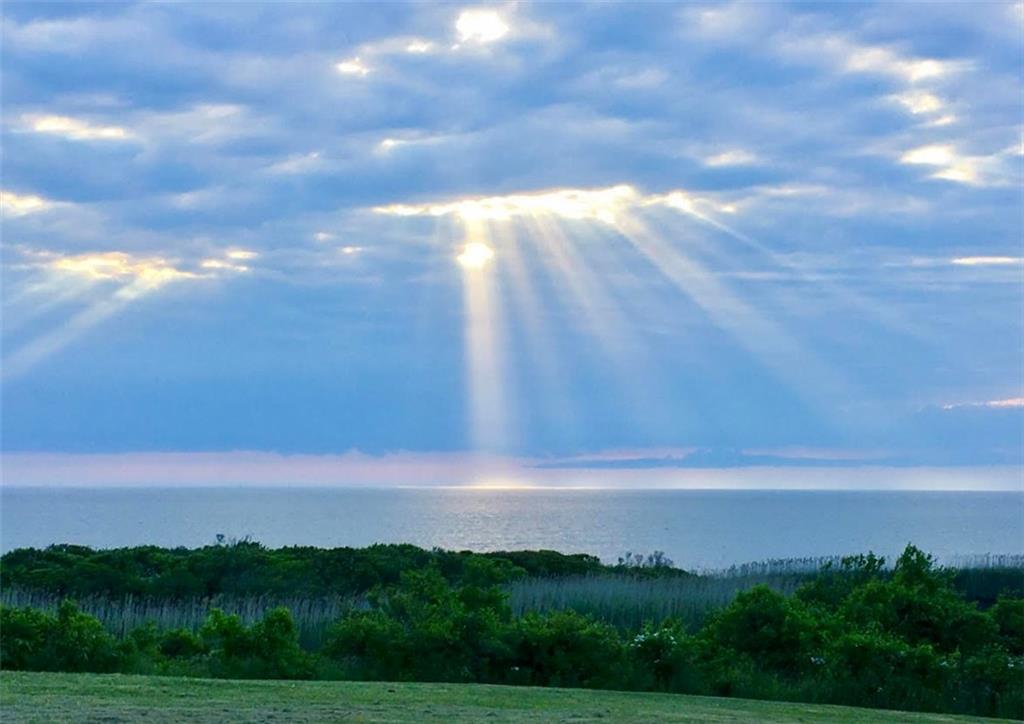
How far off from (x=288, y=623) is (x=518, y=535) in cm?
8407

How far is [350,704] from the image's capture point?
10.8 meters

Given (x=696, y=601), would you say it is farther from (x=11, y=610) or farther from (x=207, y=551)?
(x=207, y=551)

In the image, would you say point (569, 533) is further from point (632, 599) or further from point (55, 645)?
point (55, 645)

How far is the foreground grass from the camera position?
9781 mm

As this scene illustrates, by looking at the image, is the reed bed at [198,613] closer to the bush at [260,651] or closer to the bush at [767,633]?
the bush at [260,651]

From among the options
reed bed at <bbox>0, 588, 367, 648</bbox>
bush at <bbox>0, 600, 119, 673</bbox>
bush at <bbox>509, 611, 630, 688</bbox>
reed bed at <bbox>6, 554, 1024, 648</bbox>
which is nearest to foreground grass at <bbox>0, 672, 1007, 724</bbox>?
bush at <bbox>509, 611, 630, 688</bbox>

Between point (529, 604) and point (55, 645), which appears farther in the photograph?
point (529, 604)

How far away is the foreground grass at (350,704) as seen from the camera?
9781mm

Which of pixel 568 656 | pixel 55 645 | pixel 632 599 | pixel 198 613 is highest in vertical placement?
pixel 632 599

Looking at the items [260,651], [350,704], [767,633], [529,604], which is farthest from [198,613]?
[350,704]

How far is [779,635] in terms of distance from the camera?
15828 millimetres

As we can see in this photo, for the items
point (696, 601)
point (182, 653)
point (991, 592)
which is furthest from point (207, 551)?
point (991, 592)

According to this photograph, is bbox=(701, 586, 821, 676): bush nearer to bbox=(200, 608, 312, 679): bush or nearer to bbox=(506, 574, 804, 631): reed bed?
bbox=(506, 574, 804, 631): reed bed

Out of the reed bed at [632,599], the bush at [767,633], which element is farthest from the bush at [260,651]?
the reed bed at [632,599]
